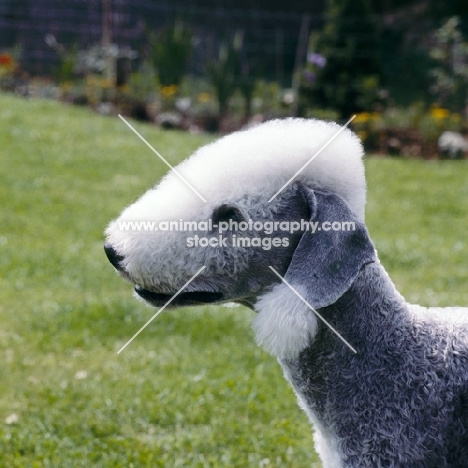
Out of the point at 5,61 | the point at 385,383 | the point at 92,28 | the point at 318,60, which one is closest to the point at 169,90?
the point at 318,60

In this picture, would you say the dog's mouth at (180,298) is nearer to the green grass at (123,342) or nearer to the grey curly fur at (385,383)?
the grey curly fur at (385,383)

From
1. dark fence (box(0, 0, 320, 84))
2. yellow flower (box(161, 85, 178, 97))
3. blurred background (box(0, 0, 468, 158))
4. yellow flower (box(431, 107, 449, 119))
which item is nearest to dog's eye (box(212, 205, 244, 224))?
blurred background (box(0, 0, 468, 158))

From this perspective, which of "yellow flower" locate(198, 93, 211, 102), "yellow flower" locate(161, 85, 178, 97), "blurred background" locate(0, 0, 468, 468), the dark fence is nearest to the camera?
"blurred background" locate(0, 0, 468, 468)

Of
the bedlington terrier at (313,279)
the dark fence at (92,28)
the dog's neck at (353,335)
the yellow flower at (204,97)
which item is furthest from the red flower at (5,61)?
the dog's neck at (353,335)

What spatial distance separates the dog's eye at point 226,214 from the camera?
2127 mm

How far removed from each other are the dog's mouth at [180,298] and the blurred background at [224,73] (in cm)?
812

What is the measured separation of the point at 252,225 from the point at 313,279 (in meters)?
0.23

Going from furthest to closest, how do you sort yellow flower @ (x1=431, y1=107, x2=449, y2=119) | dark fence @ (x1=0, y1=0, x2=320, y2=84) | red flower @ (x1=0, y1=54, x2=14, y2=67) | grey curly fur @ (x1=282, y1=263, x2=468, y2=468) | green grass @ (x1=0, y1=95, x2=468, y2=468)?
1. dark fence @ (x1=0, y1=0, x2=320, y2=84)
2. red flower @ (x1=0, y1=54, x2=14, y2=67)
3. yellow flower @ (x1=431, y1=107, x2=449, y2=119)
4. green grass @ (x1=0, y1=95, x2=468, y2=468)
5. grey curly fur @ (x1=282, y1=263, x2=468, y2=468)

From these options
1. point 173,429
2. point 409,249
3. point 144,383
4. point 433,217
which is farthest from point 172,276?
point 433,217

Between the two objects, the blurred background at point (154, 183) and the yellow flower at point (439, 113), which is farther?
the yellow flower at point (439, 113)

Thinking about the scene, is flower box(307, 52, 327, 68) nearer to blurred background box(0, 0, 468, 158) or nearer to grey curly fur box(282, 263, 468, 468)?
blurred background box(0, 0, 468, 158)

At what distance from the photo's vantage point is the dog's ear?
2.06 metres

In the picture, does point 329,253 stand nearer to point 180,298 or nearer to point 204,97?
point 180,298

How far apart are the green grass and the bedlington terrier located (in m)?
1.33
